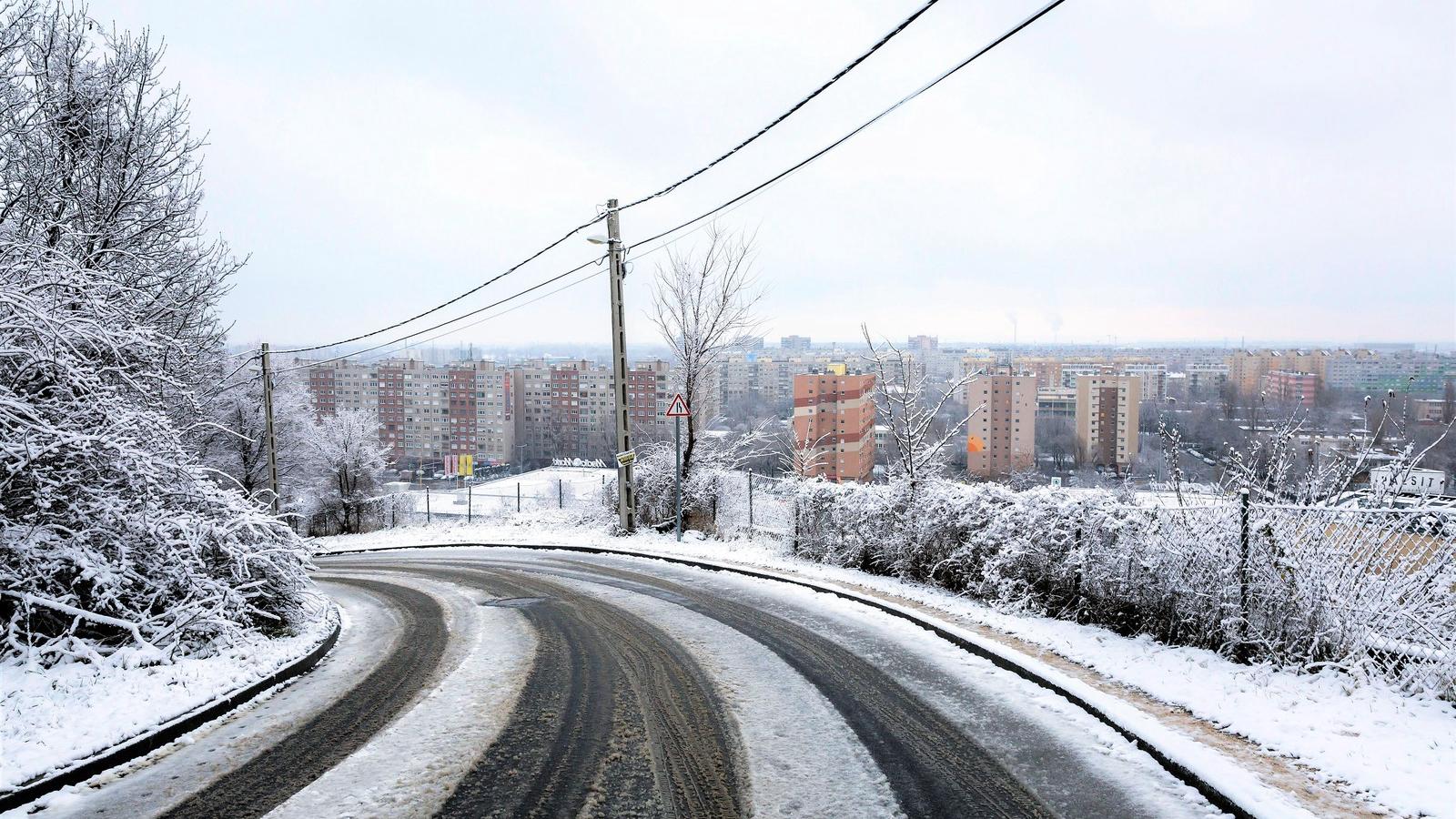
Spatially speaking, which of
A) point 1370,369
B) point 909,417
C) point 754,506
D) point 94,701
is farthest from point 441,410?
point 94,701

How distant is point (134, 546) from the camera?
24.3 feet

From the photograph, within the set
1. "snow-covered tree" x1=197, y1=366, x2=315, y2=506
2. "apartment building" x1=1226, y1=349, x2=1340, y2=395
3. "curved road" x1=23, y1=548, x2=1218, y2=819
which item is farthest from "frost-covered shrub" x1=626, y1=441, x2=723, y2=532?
"apartment building" x1=1226, y1=349, x2=1340, y2=395

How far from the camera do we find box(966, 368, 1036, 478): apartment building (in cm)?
6169

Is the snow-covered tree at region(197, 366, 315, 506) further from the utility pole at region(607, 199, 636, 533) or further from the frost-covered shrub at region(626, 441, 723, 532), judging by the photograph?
the utility pole at region(607, 199, 636, 533)

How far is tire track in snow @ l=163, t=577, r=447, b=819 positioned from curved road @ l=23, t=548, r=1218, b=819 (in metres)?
0.02

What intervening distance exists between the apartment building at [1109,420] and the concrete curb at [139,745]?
5976 centimetres

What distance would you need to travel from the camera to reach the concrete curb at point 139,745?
461cm

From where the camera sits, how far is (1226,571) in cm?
689

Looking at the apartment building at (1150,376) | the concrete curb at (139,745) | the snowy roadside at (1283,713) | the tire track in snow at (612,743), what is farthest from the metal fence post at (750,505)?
the apartment building at (1150,376)

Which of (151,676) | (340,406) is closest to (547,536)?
(151,676)

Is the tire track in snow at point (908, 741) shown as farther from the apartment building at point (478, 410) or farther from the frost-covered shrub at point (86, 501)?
the apartment building at point (478, 410)

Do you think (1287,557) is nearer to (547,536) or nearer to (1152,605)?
(1152,605)

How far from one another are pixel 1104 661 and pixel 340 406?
50081mm

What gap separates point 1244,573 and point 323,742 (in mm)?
7734
